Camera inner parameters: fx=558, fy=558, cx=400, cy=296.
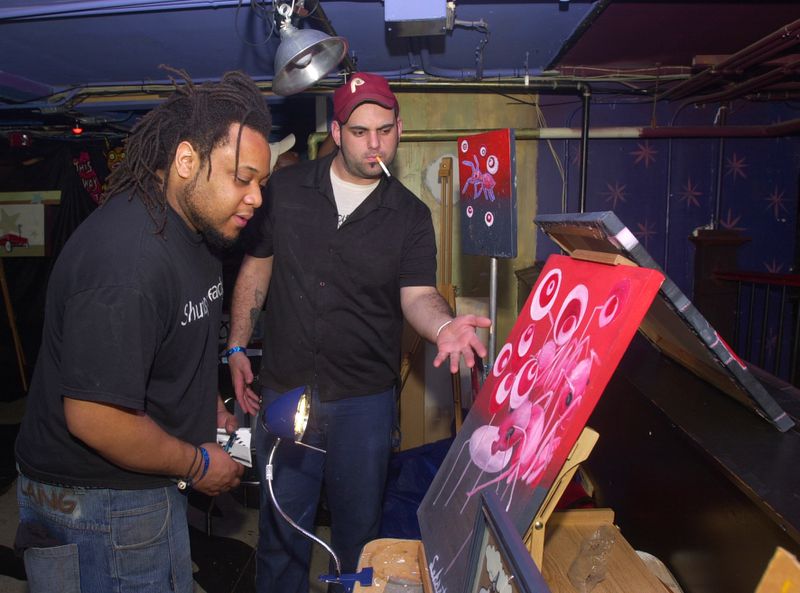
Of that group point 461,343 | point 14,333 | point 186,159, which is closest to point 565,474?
point 461,343

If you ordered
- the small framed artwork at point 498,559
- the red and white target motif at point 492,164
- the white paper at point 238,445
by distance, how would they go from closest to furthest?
the small framed artwork at point 498,559 < the white paper at point 238,445 < the red and white target motif at point 492,164

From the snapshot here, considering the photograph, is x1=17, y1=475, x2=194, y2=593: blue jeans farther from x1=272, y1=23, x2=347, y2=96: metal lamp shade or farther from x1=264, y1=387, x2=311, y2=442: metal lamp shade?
x1=272, y1=23, x2=347, y2=96: metal lamp shade

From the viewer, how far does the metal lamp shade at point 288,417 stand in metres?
1.33

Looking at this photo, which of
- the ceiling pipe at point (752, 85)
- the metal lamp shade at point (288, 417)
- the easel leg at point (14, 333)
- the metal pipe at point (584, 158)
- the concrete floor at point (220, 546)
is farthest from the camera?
the easel leg at point (14, 333)

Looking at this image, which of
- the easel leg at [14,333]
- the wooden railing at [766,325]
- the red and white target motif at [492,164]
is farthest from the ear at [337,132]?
the easel leg at [14,333]

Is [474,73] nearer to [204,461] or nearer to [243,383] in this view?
[243,383]

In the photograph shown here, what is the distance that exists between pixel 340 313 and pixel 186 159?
36.9 inches

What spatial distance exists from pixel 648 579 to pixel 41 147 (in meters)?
7.23

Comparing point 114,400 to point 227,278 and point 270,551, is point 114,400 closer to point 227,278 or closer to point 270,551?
point 270,551

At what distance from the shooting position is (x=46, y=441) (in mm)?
1315

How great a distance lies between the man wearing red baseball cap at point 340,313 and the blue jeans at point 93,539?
723 mm

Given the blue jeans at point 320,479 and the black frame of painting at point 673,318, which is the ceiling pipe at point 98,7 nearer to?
the blue jeans at point 320,479

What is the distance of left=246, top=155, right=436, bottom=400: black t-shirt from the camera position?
210 centimetres

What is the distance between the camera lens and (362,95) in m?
2.09
